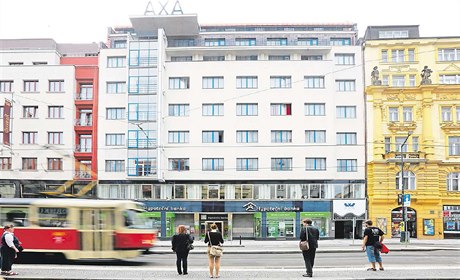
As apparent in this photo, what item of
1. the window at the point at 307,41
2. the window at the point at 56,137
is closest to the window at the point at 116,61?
the window at the point at 56,137

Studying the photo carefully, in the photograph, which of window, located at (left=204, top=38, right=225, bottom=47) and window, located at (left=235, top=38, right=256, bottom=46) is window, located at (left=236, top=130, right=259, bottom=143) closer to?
window, located at (left=235, top=38, right=256, bottom=46)

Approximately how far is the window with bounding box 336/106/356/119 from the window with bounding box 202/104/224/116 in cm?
1141

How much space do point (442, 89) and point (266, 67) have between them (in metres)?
17.0

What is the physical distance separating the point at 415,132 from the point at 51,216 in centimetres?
3905

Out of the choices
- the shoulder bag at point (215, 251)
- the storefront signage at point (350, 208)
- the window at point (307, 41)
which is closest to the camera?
the shoulder bag at point (215, 251)

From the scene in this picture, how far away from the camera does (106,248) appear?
2081cm

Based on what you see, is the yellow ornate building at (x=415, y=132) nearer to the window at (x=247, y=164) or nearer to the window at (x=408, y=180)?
the window at (x=408, y=180)

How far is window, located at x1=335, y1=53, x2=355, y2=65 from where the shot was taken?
5303 centimetres

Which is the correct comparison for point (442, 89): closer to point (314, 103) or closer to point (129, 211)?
point (314, 103)

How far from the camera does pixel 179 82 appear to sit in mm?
53469

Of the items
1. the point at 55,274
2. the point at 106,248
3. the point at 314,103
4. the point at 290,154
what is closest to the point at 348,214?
the point at 290,154

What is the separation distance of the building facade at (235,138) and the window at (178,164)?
98 millimetres

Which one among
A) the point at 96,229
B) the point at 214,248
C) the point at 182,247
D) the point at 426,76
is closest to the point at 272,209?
the point at 426,76

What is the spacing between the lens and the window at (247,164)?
51.8 m
